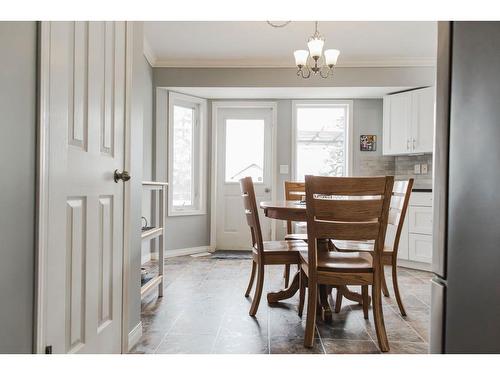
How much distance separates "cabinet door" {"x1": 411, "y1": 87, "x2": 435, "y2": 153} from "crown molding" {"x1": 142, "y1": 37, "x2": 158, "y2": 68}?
10.7 feet

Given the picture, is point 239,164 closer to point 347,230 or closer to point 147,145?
point 147,145

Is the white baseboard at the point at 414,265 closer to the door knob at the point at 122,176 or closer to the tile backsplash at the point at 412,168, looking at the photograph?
the tile backsplash at the point at 412,168

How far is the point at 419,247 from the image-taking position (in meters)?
3.66

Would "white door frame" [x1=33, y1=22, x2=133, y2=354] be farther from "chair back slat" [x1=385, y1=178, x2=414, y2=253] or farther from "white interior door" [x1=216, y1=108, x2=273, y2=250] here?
"white interior door" [x1=216, y1=108, x2=273, y2=250]

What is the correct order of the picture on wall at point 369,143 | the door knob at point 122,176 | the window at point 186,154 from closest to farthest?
1. the door knob at point 122,176
2. the window at point 186,154
3. the picture on wall at point 369,143

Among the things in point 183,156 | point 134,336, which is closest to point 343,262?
point 134,336

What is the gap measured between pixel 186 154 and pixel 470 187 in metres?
4.36

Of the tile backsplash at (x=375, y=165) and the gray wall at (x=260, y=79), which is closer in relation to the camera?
the gray wall at (x=260, y=79)

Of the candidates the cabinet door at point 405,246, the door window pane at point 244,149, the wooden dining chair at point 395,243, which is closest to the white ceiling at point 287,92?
the door window pane at point 244,149

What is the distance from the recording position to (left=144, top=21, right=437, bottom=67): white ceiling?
125 inches

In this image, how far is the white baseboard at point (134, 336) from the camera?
1.69 m

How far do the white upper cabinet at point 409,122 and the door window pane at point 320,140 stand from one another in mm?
661

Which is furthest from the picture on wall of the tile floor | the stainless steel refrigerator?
the stainless steel refrigerator
